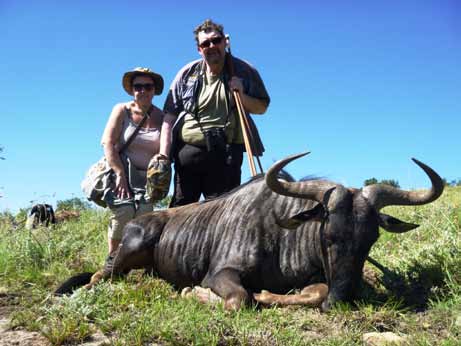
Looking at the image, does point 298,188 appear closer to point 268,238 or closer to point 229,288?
point 268,238

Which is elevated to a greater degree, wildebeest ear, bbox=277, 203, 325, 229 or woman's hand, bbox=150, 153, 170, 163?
woman's hand, bbox=150, 153, 170, 163

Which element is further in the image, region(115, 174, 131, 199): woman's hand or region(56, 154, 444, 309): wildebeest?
region(115, 174, 131, 199): woman's hand

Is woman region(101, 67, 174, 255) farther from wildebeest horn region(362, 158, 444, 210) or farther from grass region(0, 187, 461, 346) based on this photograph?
wildebeest horn region(362, 158, 444, 210)

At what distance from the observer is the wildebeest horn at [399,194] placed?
13.1ft

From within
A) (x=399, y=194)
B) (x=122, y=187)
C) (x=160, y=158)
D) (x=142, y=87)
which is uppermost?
(x=142, y=87)

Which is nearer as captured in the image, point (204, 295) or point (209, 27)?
point (204, 295)


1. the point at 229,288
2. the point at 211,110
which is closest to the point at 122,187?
the point at 211,110

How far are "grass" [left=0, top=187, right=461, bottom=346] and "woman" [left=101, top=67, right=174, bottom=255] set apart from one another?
0.68m

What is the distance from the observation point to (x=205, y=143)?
5.81 meters

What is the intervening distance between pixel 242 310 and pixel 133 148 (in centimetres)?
260

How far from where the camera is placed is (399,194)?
419 cm

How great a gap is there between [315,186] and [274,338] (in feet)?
4.97

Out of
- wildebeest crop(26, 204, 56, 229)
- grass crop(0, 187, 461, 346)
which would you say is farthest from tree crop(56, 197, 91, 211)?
grass crop(0, 187, 461, 346)

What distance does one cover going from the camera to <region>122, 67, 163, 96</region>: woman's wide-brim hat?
5.85 m
